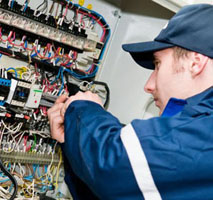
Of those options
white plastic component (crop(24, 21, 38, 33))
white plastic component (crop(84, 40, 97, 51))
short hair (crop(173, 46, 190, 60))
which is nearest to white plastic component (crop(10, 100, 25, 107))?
white plastic component (crop(24, 21, 38, 33))

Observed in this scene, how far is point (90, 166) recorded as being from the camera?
77cm

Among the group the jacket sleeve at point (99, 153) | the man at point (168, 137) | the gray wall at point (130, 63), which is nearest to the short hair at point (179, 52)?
the man at point (168, 137)

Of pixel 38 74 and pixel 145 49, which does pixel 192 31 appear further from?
pixel 38 74

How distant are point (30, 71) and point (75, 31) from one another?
32cm

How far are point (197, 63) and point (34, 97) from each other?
2.74 feet

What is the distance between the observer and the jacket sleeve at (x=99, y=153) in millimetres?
731

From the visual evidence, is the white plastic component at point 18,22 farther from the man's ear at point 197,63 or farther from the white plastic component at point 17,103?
the man's ear at point 197,63

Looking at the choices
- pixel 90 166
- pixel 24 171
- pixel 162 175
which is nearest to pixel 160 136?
pixel 162 175

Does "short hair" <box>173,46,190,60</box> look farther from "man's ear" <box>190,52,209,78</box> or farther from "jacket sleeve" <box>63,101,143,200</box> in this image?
"jacket sleeve" <box>63,101,143,200</box>

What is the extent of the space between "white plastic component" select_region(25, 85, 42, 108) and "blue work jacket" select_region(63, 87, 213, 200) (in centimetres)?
67

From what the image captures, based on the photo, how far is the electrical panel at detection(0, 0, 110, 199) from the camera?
1381 millimetres

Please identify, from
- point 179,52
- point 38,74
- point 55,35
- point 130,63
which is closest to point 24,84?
point 38,74

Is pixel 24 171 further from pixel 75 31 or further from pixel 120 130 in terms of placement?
pixel 120 130

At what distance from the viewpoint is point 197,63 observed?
2.88ft
